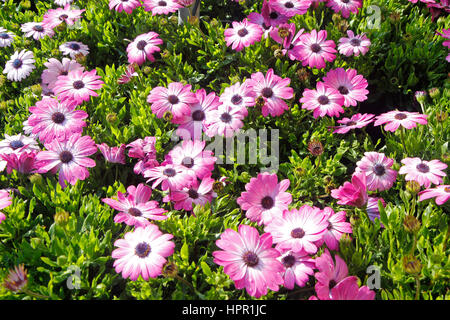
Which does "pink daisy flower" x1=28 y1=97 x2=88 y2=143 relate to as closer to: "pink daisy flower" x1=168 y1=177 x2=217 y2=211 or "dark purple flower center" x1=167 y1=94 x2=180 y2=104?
"dark purple flower center" x1=167 y1=94 x2=180 y2=104

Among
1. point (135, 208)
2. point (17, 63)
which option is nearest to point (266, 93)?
point (135, 208)

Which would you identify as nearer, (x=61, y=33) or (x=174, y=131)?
(x=174, y=131)

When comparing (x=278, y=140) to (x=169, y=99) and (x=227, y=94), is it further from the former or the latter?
(x=169, y=99)

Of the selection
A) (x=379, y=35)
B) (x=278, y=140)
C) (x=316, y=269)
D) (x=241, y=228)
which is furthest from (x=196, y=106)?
(x=379, y=35)

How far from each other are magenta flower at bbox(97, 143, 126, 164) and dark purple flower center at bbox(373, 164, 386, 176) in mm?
1056

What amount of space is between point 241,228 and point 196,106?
2.65ft

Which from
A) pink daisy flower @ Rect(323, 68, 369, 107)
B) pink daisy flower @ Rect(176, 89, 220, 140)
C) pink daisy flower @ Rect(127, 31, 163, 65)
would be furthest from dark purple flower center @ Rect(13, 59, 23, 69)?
pink daisy flower @ Rect(323, 68, 369, 107)

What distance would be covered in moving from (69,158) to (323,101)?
3.84 ft

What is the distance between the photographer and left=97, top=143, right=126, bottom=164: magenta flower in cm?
189

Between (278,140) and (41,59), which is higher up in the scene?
(41,59)

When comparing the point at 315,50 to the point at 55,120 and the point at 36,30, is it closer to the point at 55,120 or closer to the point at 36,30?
the point at 55,120

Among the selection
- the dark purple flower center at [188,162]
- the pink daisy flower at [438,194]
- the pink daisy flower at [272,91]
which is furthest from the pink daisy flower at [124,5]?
the pink daisy flower at [438,194]

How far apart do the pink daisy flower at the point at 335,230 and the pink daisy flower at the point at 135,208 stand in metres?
0.57
